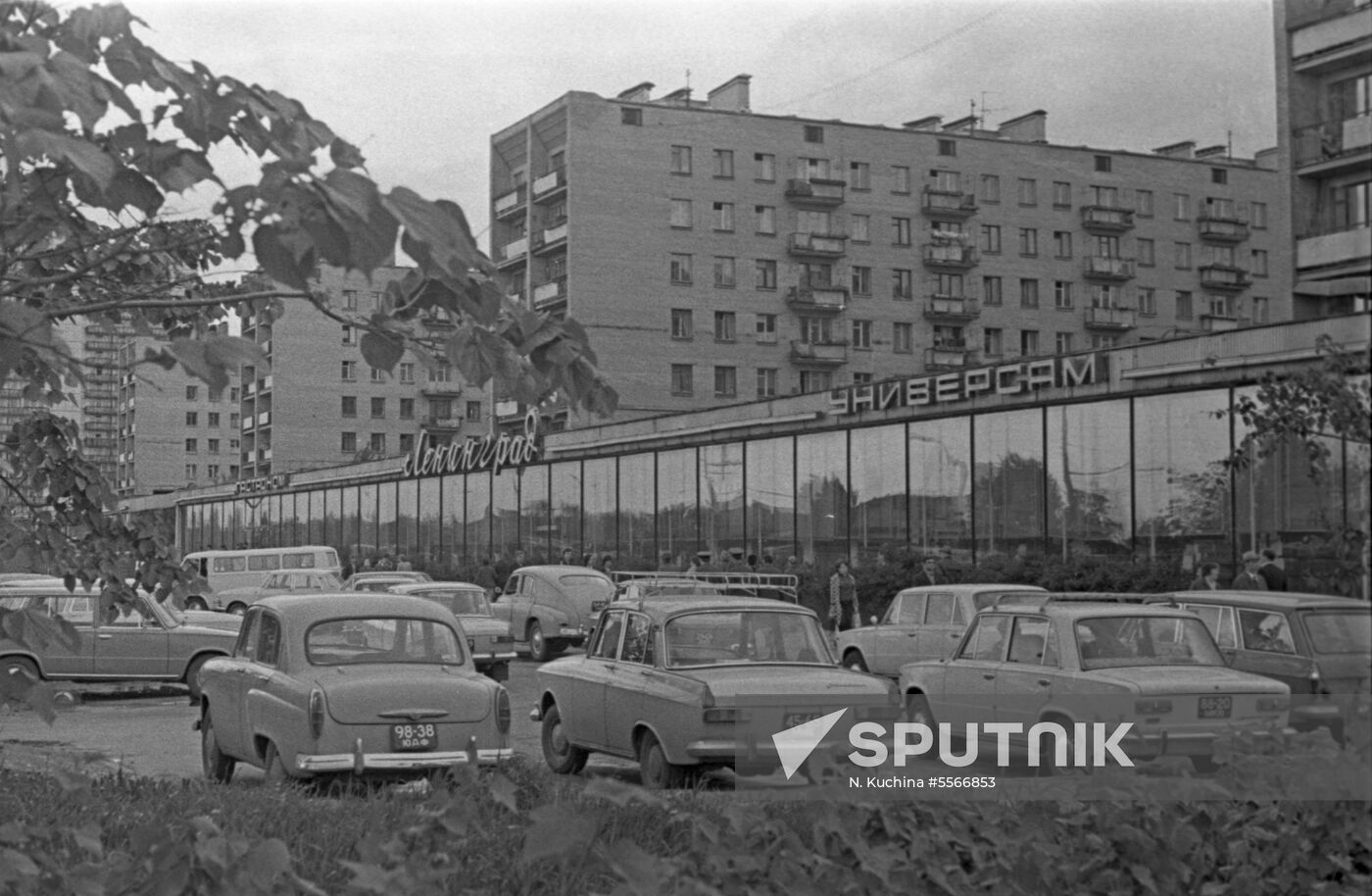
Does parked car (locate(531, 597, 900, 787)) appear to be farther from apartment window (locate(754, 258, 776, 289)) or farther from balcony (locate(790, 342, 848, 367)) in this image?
apartment window (locate(754, 258, 776, 289))

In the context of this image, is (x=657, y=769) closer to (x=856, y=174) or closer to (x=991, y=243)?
(x=856, y=174)

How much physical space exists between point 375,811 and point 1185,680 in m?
6.83

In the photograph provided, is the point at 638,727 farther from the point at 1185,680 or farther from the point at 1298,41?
the point at 1298,41

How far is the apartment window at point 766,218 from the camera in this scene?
72312 mm

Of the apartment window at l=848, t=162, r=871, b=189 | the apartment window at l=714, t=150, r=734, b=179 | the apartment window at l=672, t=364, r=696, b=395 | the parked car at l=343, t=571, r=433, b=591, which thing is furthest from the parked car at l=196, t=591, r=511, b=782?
the apartment window at l=848, t=162, r=871, b=189

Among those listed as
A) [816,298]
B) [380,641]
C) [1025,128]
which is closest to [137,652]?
[380,641]

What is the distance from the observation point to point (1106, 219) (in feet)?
243

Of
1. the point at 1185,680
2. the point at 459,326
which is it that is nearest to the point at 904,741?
the point at 459,326

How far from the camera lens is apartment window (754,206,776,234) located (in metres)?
72.3

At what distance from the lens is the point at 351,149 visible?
122 inches

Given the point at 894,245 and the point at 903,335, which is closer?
the point at 894,245

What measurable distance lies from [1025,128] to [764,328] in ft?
54.4

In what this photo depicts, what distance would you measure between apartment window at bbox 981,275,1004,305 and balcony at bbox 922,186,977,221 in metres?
3.49

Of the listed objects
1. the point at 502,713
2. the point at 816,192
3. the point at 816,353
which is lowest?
the point at 502,713
